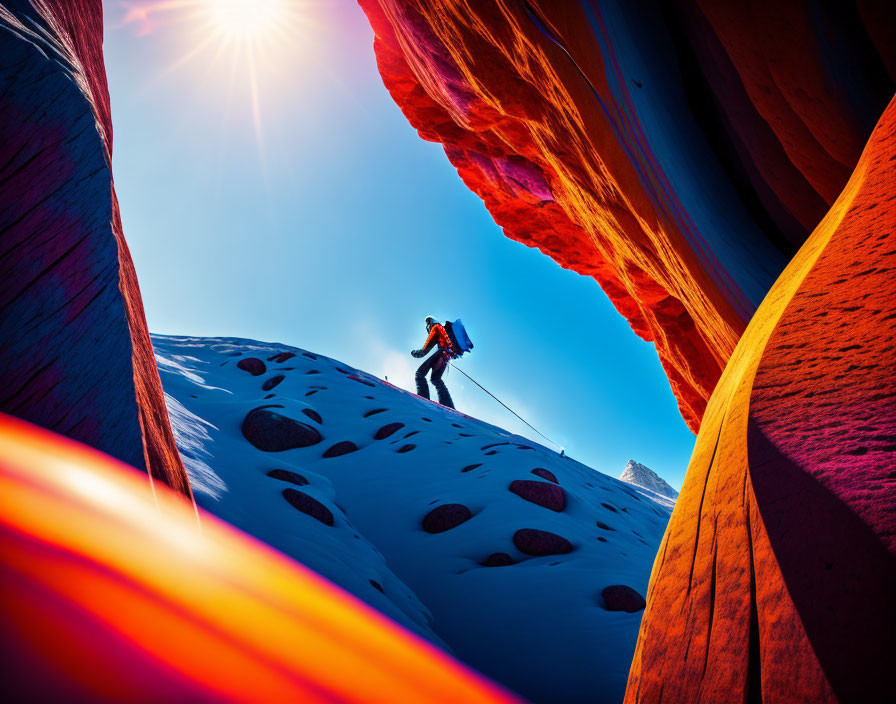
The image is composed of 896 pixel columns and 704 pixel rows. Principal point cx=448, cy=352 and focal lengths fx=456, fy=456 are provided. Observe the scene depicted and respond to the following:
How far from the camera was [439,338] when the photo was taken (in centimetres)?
1781

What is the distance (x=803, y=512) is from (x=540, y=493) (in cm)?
676

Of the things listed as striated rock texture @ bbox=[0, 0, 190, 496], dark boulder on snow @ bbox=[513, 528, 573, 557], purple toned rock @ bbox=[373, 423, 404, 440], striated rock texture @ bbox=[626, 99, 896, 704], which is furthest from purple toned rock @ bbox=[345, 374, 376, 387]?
striated rock texture @ bbox=[626, 99, 896, 704]

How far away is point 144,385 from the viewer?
2.56 meters

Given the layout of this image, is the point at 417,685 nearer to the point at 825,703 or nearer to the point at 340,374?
the point at 825,703

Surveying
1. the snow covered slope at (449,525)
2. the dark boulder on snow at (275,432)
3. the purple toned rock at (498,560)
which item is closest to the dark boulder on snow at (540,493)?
the snow covered slope at (449,525)

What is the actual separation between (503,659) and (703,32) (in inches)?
260

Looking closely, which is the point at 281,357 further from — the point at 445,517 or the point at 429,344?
the point at 445,517

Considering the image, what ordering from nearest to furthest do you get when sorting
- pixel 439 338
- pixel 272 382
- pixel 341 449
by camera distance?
pixel 341 449 < pixel 272 382 < pixel 439 338

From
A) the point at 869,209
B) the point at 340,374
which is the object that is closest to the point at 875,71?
the point at 869,209

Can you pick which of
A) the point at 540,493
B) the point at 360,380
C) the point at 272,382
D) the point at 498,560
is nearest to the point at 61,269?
the point at 498,560

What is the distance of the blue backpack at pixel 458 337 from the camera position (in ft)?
58.3

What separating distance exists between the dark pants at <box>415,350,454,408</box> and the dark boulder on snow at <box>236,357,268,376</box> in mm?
5896

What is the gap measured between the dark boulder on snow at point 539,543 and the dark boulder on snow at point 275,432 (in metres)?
5.56

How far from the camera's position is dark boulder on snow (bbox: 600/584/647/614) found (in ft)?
17.1
